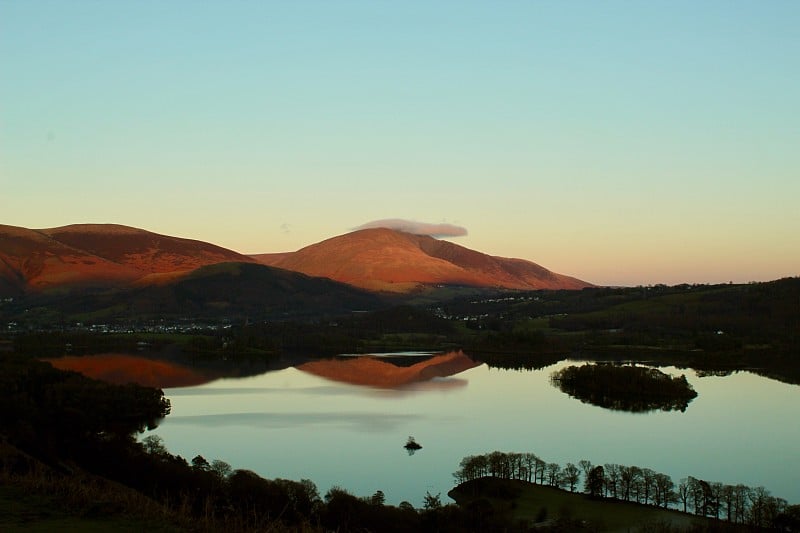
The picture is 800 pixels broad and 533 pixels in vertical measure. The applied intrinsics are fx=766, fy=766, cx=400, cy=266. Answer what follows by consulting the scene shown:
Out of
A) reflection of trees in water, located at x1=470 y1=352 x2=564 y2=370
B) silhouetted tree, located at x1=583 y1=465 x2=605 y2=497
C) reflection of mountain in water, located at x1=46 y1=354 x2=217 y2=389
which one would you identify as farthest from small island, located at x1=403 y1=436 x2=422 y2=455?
reflection of trees in water, located at x1=470 y1=352 x2=564 y2=370

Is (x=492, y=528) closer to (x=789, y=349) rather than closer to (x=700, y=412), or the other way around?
(x=700, y=412)

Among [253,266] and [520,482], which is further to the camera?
[253,266]

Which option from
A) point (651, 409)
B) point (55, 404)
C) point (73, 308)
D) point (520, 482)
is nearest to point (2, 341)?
point (73, 308)

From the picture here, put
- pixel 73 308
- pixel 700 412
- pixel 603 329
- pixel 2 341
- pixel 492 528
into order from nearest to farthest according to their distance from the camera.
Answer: pixel 492 528 → pixel 700 412 → pixel 2 341 → pixel 603 329 → pixel 73 308

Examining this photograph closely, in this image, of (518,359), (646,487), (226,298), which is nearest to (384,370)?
(518,359)

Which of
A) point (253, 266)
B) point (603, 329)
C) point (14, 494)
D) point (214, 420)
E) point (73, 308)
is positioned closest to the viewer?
point (14, 494)

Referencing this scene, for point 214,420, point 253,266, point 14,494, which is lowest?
point 214,420

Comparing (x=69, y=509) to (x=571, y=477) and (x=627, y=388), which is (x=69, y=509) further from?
(x=627, y=388)

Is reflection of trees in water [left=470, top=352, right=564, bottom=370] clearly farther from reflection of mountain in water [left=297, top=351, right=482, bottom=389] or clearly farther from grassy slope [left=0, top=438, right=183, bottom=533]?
grassy slope [left=0, top=438, right=183, bottom=533]
